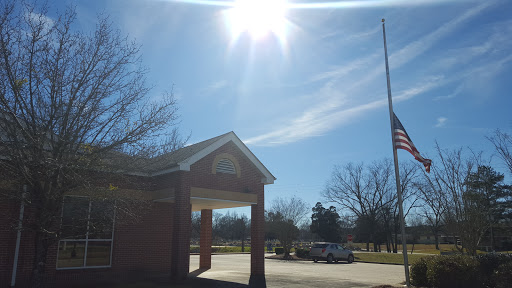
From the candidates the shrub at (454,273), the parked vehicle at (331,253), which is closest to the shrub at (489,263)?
the shrub at (454,273)

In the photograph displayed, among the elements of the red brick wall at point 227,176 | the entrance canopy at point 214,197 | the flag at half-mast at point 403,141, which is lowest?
the entrance canopy at point 214,197

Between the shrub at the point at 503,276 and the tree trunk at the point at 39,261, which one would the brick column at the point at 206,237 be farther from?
the shrub at the point at 503,276

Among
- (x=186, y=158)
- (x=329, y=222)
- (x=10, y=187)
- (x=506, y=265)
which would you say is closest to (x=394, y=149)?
(x=506, y=265)

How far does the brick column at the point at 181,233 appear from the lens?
14797 mm

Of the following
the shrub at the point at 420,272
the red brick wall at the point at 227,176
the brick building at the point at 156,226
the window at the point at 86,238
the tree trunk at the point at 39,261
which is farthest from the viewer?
the red brick wall at the point at 227,176

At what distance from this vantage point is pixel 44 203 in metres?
9.50

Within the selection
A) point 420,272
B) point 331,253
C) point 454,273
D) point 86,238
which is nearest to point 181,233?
point 86,238

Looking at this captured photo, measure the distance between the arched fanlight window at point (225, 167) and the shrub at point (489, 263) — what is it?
33.6 ft

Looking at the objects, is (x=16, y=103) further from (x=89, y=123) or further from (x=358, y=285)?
(x=358, y=285)

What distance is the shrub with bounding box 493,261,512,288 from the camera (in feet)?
40.6

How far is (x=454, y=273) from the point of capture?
13422 mm

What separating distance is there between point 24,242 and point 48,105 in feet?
19.1

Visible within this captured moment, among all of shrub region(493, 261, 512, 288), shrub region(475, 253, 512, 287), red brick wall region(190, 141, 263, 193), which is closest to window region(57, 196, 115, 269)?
red brick wall region(190, 141, 263, 193)

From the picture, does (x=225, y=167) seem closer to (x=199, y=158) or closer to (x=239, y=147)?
(x=239, y=147)
